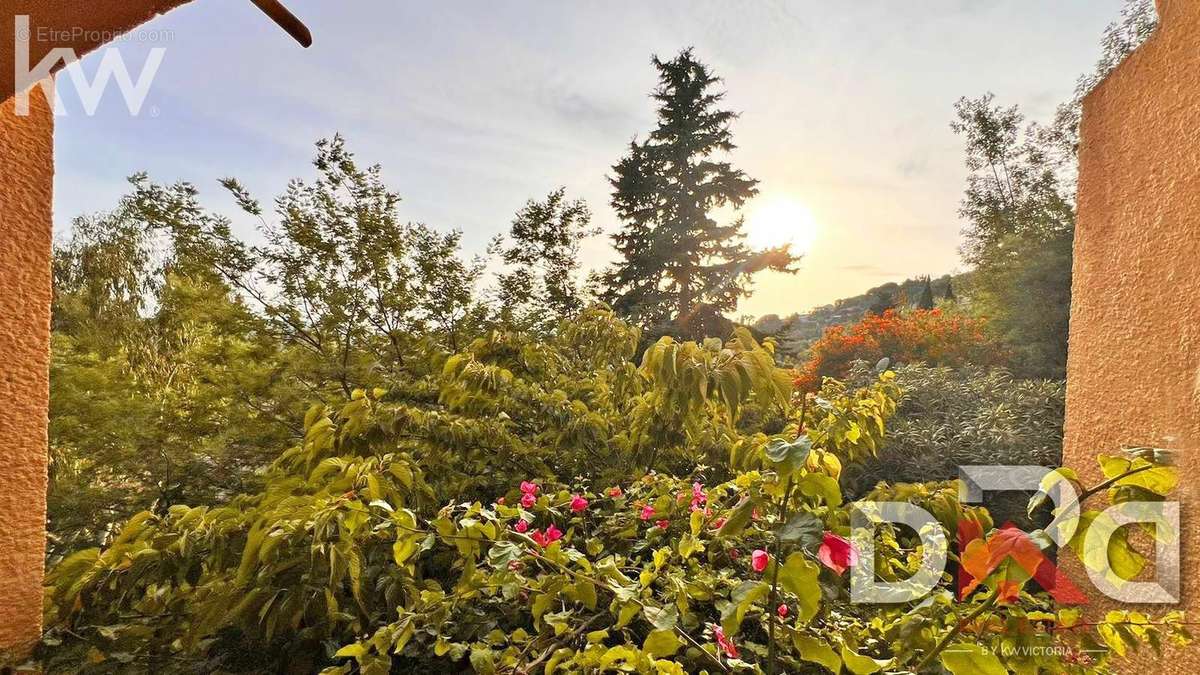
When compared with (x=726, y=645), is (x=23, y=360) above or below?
above

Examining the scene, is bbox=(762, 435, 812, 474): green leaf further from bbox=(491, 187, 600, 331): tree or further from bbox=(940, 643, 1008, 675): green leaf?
bbox=(491, 187, 600, 331): tree

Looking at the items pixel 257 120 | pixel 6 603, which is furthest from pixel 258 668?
pixel 257 120

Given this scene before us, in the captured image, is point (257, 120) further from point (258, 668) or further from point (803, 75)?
point (803, 75)

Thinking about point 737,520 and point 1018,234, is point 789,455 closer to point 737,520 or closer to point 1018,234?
point 737,520

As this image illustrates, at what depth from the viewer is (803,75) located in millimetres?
3115

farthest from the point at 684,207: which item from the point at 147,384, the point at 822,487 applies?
the point at 822,487

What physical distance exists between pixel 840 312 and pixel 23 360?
35.9 ft

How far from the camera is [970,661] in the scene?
1.48 feet

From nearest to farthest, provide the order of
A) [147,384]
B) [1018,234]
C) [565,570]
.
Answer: [565,570], [147,384], [1018,234]

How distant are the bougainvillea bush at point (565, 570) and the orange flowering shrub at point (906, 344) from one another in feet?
12.1

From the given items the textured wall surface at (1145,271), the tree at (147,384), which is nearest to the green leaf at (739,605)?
the textured wall surface at (1145,271)

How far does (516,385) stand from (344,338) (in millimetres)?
1882

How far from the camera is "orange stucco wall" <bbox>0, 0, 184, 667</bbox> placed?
0.97 metres

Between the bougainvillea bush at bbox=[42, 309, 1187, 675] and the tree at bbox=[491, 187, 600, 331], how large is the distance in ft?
7.53
